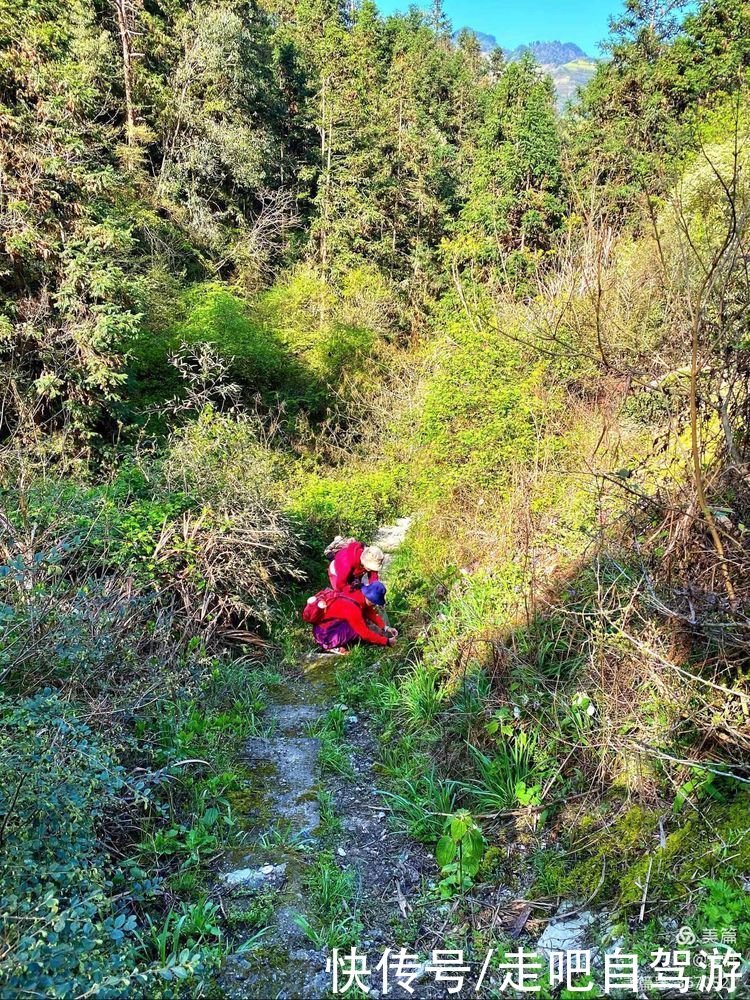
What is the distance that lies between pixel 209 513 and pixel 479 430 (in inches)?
117

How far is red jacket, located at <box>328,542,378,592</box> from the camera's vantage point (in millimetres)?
5523

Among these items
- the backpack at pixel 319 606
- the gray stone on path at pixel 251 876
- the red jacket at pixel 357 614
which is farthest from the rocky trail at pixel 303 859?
the backpack at pixel 319 606

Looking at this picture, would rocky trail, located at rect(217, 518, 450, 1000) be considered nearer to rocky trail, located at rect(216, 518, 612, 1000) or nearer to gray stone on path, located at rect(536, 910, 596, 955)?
rocky trail, located at rect(216, 518, 612, 1000)

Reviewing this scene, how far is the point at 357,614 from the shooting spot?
540cm

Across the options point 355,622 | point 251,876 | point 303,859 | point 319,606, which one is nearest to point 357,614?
point 355,622

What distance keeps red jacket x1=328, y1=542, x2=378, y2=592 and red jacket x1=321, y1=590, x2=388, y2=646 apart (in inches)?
4.6

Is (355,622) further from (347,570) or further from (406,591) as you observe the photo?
(406,591)

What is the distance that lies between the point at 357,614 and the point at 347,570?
401 mm

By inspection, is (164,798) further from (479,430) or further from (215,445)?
(479,430)

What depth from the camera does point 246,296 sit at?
16.8 meters

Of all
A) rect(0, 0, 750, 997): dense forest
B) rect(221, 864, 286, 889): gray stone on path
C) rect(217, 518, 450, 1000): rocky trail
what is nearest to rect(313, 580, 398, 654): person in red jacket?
rect(0, 0, 750, 997): dense forest

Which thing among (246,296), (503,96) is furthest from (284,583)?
(503,96)

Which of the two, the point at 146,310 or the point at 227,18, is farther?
the point at 227,18

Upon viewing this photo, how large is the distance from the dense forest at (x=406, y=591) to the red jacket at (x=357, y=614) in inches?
6.3
